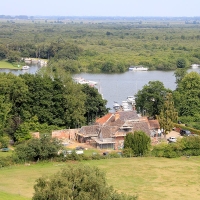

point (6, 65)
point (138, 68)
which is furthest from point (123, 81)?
point (6, 65)

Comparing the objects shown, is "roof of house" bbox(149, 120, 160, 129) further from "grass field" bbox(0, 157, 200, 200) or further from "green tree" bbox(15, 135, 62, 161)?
"green tree" bbox(15, 135, 62, 161)

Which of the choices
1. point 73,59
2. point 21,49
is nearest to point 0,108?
point 73,59

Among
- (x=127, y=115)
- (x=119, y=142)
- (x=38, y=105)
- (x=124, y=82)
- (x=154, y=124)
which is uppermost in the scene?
(x=38, y=105)

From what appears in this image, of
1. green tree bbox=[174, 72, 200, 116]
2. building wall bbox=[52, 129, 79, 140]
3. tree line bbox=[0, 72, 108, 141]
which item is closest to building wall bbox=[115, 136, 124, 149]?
building wall bbox=[52, 129, 79, 140]

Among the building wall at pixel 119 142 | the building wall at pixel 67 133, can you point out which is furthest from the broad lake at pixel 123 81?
the building wall at pixel 119 142

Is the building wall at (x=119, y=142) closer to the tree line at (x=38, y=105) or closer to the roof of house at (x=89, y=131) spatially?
the roof of house at (x=89, y=131)

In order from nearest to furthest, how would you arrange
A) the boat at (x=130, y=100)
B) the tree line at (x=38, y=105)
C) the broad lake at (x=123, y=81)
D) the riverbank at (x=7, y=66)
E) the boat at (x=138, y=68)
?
the tree line at (x=38, y=105), the boat at (x=130, y=100), the broad lake at (x=123, y=81), the boat at (x=138, y=68), the riverbank at (x=7, y=66)

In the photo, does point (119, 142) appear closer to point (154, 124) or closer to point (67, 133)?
point (67, 133)
